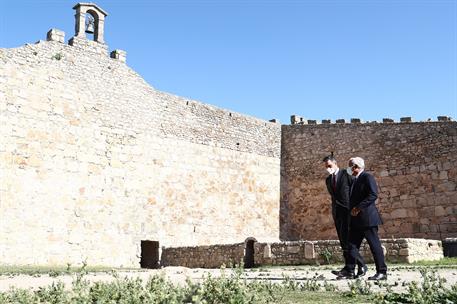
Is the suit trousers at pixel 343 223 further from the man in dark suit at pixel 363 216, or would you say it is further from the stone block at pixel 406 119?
the stone block at pixel 406 119

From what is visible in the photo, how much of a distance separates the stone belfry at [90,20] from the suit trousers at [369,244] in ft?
38.2

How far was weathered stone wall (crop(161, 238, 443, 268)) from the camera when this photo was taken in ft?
36.6

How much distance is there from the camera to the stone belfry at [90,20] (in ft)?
53.3

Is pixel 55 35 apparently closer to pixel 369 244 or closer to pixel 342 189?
pixel 342 189

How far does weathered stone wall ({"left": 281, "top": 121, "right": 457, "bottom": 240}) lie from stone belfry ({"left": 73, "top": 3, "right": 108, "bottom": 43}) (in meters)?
8.34

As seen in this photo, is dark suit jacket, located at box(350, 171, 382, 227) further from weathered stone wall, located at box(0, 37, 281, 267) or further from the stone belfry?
the stone belfry

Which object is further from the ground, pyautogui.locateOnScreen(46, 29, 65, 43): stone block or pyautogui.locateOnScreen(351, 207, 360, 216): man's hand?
pyautogui.locateOnScreen(46, 29, 65, 43): stone block


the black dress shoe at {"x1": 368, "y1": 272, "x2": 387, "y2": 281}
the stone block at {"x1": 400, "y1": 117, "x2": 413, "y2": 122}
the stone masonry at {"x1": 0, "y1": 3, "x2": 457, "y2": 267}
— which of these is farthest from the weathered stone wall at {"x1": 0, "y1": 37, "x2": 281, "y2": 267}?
the black dress shoe at {"x1": 368, "y1": 272, "x2": 387, "y2": 281}

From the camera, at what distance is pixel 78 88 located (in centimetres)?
1557

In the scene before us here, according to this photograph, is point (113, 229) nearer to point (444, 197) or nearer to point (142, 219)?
point (142, 219)

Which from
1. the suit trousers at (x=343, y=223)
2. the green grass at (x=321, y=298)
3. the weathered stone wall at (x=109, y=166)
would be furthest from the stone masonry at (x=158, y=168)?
the green grass at (x=321, y=298)

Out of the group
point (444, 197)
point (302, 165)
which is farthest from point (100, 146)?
point (444, 197)

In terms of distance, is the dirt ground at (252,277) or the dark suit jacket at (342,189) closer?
the dirt ground at (252,277)

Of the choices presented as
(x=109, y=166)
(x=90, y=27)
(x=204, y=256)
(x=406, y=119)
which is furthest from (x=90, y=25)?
(x=406, y=119)
